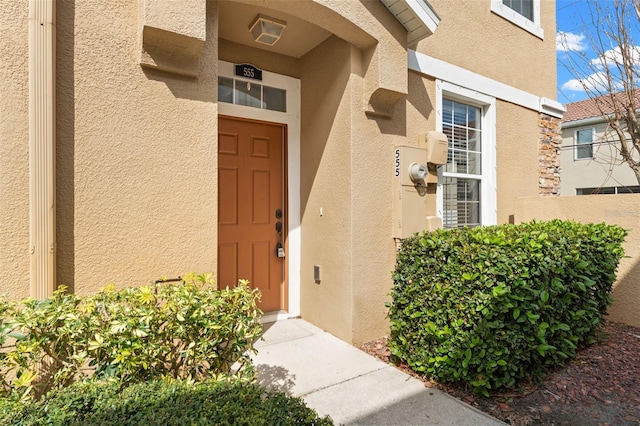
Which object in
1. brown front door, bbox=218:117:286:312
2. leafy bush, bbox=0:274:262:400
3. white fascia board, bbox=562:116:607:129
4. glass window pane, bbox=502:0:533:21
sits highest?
white fascia board, bbox=562:116:607:129

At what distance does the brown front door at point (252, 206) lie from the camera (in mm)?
4410

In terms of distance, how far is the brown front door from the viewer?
4410 millimetres

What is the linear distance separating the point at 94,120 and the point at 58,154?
364 millimetres

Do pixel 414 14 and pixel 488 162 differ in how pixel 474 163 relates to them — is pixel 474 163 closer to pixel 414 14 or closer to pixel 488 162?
pixel 488 162

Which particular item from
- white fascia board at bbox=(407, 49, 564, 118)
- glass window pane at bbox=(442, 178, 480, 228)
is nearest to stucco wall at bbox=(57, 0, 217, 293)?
white fascia board at bbox=(407, 49, 564, 118)

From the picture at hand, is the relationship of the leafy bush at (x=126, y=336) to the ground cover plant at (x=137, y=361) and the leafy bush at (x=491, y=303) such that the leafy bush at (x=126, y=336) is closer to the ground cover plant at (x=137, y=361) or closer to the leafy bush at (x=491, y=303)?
the ground cover plant at (x=137, y=361)

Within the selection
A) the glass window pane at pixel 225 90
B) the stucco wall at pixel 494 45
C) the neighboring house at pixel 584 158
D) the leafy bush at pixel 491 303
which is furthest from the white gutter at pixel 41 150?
the neighboring house at pixel 584 158

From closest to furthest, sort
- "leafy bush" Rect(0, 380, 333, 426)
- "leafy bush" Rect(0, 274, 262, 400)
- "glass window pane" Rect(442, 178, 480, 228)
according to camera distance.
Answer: "leafy bush" Rect(0, 380, 333, 426)
"leafy bush" Rect(0, 274, 262, 400)
"glass window pane" Rect(442, 178, 480, 228)

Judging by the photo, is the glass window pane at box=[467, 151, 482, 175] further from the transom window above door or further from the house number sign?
the house number sign

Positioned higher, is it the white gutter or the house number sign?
the house number sign

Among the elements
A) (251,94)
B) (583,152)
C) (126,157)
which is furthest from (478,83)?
(583,152)

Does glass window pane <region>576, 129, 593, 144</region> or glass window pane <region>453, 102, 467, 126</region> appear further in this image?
glass window pane <region>576, 129, 593, 144</region>

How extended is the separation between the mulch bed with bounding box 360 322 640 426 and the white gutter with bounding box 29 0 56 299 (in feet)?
10.4

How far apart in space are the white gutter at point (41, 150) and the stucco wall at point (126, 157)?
0.31ft
